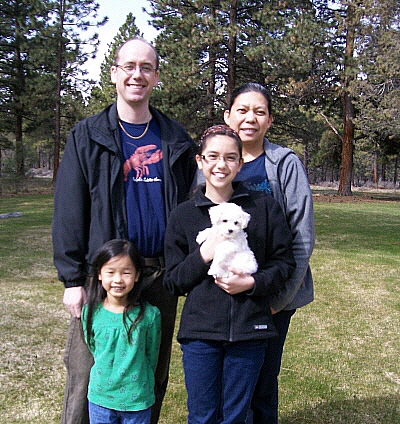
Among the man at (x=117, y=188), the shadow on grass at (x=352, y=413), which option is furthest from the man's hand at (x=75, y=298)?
the shadow on grass at (x=352, y=413)

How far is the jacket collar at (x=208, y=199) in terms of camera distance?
207cm

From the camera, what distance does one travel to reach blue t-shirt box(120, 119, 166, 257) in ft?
7.61

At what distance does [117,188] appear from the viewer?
2.29m

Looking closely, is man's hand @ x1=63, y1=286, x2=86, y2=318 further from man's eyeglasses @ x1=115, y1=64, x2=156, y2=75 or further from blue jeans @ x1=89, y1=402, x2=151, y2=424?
man's eyeglasses @ x1=115, y1=64, x2=156, y2=75

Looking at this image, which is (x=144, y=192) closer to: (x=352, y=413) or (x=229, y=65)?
(x=352, y=413)

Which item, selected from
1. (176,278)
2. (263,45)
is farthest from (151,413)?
(263,45)

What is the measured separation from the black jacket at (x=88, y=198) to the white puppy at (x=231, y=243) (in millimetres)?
432

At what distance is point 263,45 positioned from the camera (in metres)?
18.0

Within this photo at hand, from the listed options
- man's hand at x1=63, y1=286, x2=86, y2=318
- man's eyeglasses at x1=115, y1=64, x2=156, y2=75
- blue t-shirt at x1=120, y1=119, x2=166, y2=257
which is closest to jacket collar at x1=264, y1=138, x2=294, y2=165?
blue t-shirt at x1=120, y1=119, x2=166, y2=257

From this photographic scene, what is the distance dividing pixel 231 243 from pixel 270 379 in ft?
2.65

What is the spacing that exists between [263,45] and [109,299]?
1714 cm

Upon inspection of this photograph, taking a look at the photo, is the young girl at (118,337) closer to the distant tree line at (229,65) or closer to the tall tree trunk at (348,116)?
the distant tree line at (229,65)

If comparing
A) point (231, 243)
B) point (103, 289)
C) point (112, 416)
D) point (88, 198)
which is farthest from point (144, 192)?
point (112, 416)

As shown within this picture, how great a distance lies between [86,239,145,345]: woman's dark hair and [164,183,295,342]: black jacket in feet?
0.76
